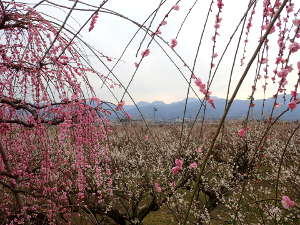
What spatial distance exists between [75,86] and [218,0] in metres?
1.18

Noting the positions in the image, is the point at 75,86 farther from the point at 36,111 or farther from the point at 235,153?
the point at 235,153

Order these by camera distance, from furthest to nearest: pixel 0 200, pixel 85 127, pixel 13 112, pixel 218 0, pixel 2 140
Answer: pixel 0 200 → pixel 2 140 → pixel 13 112 → pixel 85 127 → pixel 218 0

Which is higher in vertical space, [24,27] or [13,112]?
[24,27]

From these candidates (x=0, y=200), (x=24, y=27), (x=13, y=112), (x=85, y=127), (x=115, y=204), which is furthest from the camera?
(x=115, y=204)

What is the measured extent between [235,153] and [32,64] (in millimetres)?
8687

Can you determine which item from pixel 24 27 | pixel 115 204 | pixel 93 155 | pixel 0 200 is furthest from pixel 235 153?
pixel 24 27

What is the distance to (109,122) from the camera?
9.93 feet

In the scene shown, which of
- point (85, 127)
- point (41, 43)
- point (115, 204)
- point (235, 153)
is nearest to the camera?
point (41, 43)

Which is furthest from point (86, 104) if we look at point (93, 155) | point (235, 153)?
point (235, 153)

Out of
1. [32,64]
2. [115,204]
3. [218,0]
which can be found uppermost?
[218,0]

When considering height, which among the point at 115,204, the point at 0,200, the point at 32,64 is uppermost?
the point at 32,64

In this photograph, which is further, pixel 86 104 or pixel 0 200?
pixel 0 200

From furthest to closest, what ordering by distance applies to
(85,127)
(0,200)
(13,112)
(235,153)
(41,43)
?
1. (235,153)
2. (0,200)
3. (13,112)
4. (85,127)
5. (41,43)

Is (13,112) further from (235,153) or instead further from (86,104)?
(235,153)
